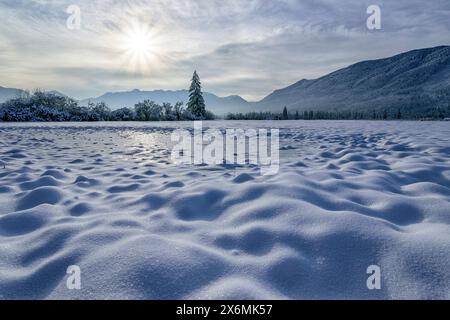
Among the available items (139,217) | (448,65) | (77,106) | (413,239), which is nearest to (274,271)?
(413,239)

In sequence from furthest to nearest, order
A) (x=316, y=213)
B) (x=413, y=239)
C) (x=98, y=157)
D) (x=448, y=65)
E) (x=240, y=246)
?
1. (x=448, y=65)
2. (x=98, y=157)
3. (x=316, y=213)
4. (x=240, y=246)
5. (x=413, y=239)

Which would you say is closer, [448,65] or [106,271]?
[106,271]

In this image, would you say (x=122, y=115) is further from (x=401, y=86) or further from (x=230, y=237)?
(x=401, y=86)

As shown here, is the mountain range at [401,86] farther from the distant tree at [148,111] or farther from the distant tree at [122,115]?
the distant tree at [122,115]

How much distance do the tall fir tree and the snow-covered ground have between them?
3292cm

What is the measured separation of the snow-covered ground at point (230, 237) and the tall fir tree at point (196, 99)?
3292 centimetres

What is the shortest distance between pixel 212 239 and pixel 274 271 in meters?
0.47

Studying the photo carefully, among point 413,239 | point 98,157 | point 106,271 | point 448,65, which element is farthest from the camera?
point 448,65

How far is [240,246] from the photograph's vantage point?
1.56 metres

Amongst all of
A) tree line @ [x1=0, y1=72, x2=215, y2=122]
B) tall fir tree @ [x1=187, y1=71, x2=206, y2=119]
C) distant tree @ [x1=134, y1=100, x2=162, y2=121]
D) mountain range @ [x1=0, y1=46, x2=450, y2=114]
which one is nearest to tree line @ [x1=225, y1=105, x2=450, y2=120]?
tall fir tree @ [x1=187, y1=71, x2=206, y2=119]

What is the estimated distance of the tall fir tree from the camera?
35.2 metres

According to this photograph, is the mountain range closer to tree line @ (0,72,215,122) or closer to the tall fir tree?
the tall fir tree
